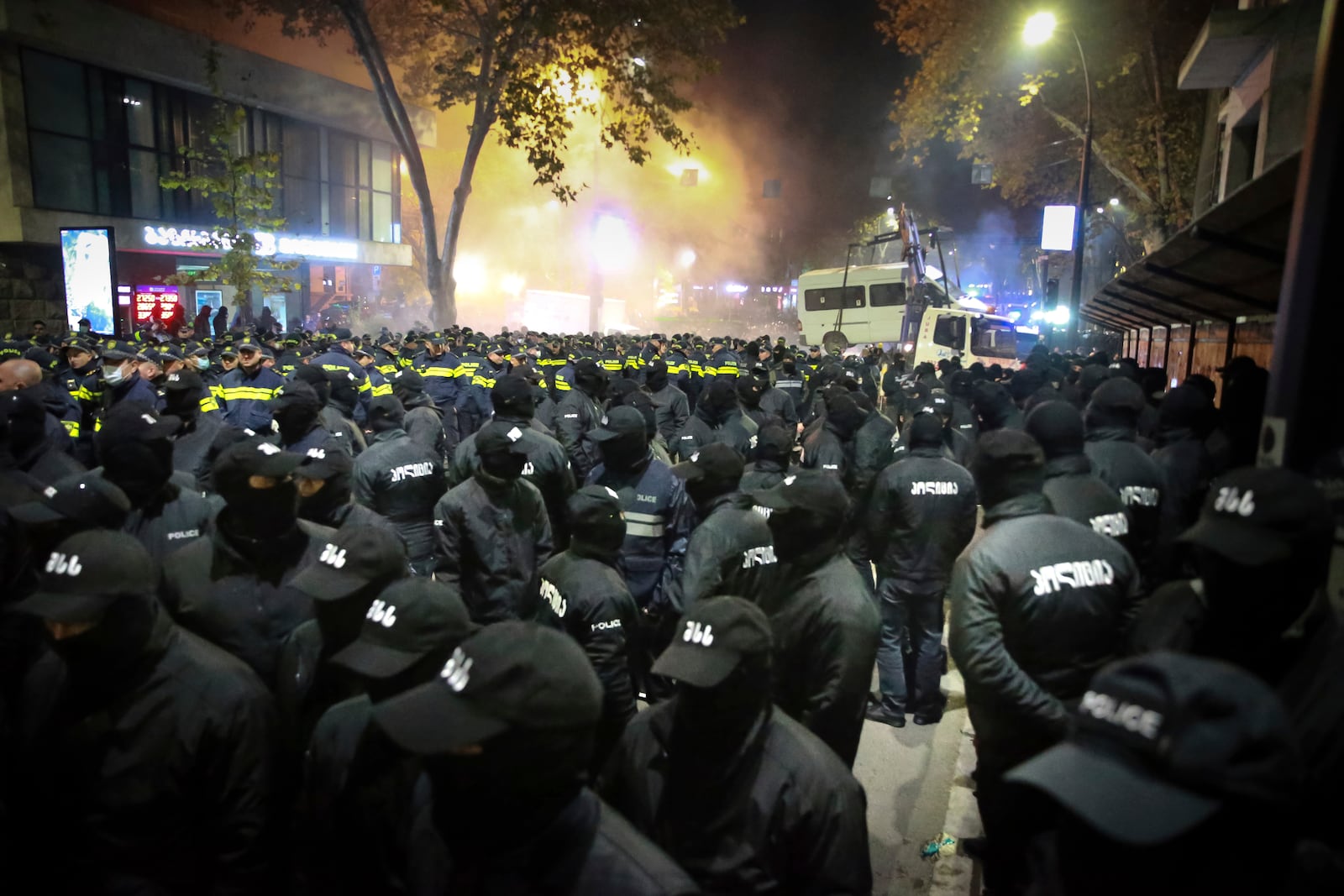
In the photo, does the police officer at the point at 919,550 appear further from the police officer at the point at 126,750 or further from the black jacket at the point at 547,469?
the police officer at the point at 126,750

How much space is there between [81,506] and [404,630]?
2.22 m

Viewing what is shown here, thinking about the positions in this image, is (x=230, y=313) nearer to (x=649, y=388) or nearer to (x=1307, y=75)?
(x=649, y=388)

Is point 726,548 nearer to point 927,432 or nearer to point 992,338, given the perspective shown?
point 927,432

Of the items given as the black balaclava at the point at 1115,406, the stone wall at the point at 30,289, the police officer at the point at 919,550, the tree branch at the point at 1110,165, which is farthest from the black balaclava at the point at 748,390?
the stone wall at the point at 30,289

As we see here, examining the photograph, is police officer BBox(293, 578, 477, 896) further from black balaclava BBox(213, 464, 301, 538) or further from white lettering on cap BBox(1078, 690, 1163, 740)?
white lettering on cap BBox(1078, 690, 1163, 740)

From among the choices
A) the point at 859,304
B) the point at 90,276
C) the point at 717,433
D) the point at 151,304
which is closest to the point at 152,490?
the point at 717,433

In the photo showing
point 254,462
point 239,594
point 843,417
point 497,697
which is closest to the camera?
point 497,697

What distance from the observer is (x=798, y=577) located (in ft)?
12.5

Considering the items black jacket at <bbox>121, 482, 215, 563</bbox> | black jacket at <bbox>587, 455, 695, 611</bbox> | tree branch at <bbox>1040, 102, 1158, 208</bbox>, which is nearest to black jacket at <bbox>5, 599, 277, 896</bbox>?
black jacket at <bbox>121, 482, 215, 563</bbox>

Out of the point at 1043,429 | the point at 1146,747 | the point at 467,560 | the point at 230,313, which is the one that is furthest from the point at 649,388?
the point at 230,313

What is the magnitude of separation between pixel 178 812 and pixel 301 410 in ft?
14.2

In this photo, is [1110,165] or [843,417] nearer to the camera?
[843,417]

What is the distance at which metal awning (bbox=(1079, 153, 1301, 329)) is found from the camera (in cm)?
411

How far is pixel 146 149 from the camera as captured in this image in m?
28.4
